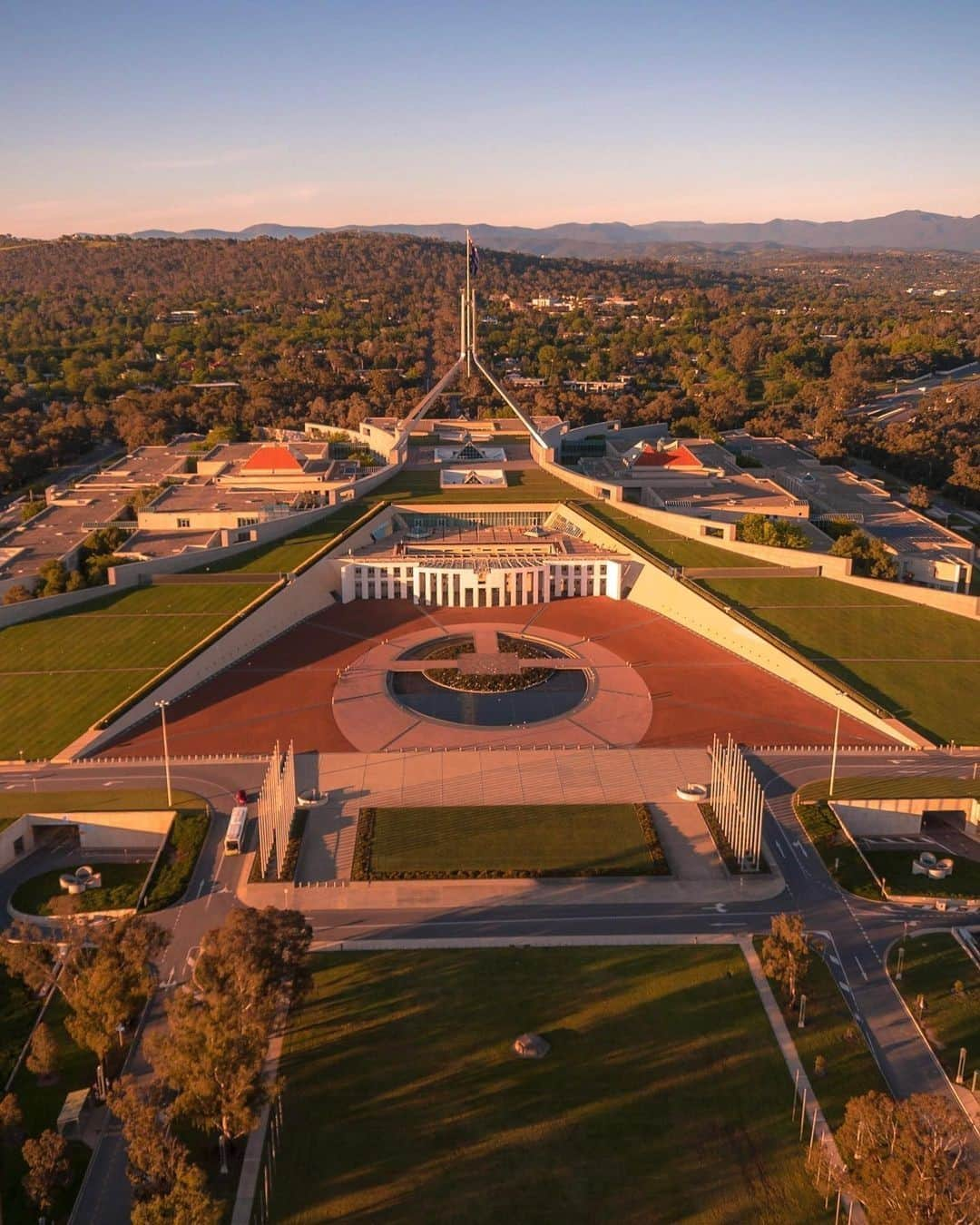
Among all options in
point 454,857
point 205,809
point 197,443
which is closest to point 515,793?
point 454,857

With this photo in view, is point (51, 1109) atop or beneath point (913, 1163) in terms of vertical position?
beneath

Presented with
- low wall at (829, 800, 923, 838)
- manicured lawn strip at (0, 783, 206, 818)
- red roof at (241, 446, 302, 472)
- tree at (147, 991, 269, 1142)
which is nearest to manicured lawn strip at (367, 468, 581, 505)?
red roof at (241, 446, 302, 472)

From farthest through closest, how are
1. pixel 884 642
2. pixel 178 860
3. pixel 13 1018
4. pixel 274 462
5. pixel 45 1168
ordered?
1. pixel 274 462
2. pixel 884 642
3. pixel 178 860
4. pixel 13 1018
5. pixel 45 1168

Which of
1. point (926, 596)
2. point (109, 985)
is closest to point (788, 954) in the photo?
point (109, 985)

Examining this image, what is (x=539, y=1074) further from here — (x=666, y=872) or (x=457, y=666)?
(x=457, y=666)

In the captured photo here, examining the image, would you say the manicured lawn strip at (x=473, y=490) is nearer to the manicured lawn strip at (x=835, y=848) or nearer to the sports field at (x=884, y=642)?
the sports field at (x=884, y=642)

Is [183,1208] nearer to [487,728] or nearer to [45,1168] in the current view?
[45,1168]

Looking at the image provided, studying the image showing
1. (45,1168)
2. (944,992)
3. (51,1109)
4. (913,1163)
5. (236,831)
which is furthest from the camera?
(236,831)

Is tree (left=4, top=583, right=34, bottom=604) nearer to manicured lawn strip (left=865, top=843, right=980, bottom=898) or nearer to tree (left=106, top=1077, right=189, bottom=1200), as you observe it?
tree (left=106, top=1077, right=189, bottom=1200)
